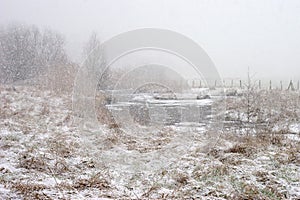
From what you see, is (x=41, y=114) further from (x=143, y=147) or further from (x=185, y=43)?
A: (x=185, y=43)

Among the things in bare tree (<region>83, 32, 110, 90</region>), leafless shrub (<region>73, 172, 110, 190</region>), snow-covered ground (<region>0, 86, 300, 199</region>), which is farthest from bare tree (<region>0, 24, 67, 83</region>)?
leafless shrub (<region>73, 172, 110, 190</region>)

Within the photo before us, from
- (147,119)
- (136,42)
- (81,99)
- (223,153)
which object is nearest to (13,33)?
(81,99)

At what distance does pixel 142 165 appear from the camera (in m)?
6.41

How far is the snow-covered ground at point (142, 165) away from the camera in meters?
4.70

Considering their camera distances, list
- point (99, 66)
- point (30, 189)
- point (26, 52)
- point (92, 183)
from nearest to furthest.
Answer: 1. point (30, 189)
2. point (92, 183)
3. point (99, 66)
4. point (26, 52)

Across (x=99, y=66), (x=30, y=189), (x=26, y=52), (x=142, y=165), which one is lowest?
(x=142, y=165)

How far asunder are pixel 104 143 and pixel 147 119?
518 cm

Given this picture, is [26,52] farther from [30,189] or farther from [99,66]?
[30,189]

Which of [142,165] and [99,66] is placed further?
[99,66]

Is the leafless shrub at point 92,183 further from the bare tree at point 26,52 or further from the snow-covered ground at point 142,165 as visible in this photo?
the bare tree at point 26,52

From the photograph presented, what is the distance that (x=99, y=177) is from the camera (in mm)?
5281

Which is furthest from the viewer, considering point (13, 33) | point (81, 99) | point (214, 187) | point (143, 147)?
point (13, 33)

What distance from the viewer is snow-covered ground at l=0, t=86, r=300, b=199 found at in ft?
15.4

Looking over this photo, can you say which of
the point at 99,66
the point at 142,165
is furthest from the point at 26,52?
the point at 142,165
